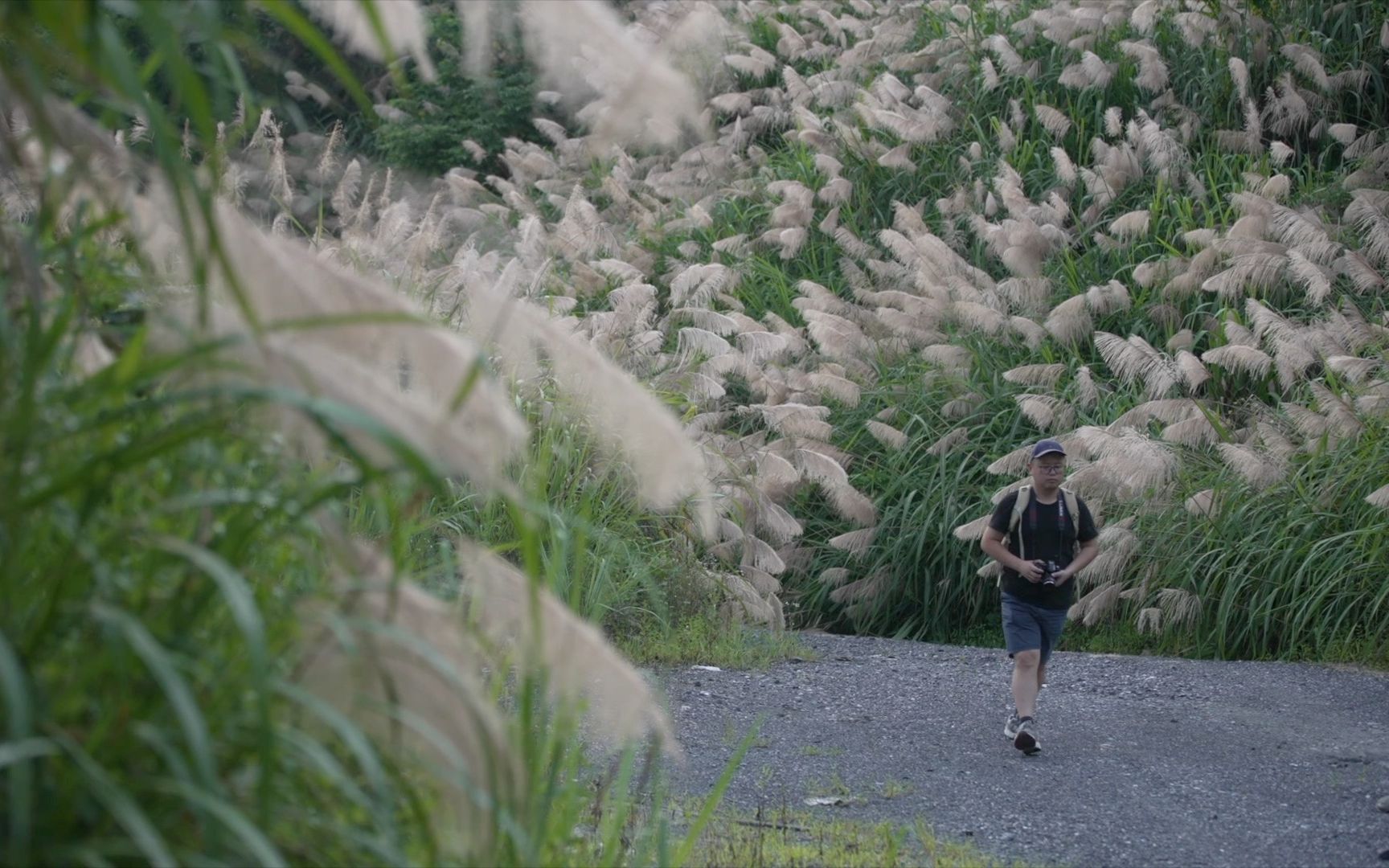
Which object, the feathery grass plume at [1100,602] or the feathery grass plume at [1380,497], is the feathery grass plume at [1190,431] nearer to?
the feathery grass plume at [1100,602]

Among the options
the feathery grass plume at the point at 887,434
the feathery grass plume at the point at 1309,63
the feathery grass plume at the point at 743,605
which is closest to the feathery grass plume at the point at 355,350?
the feathery grass plume at the point at 743,605

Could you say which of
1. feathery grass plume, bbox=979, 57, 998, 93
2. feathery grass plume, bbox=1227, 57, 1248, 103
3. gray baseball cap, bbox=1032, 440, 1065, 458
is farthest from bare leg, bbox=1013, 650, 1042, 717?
feathery grass plume, bbox=979, 57, 998, 93

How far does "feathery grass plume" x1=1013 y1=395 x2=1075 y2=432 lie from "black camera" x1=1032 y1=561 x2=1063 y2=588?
326 cm

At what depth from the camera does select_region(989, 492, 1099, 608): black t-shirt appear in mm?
6492

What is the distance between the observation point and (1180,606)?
8.48 meters

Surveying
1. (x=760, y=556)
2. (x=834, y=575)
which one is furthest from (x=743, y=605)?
(x=834, y=575)

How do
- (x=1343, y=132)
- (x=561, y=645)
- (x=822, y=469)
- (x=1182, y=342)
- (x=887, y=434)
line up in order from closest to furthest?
(x=561, y=645) → (x=822, y=469) → (x=887, y=434) → (x=1182, y=342) → (x=1343, y=132)

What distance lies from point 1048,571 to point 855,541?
3.19 m

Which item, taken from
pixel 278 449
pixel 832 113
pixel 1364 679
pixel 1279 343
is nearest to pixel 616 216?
pixel 832 113

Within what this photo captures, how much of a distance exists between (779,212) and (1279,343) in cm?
502

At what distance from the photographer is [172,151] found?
68.1 inches

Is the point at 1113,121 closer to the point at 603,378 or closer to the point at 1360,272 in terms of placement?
the point at 1360,272

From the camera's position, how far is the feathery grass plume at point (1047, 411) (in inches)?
382

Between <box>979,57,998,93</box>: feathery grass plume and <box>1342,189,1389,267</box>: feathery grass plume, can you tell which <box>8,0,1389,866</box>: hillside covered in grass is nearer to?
<box>1342,189,1389,267</box>: feathery grass plume
